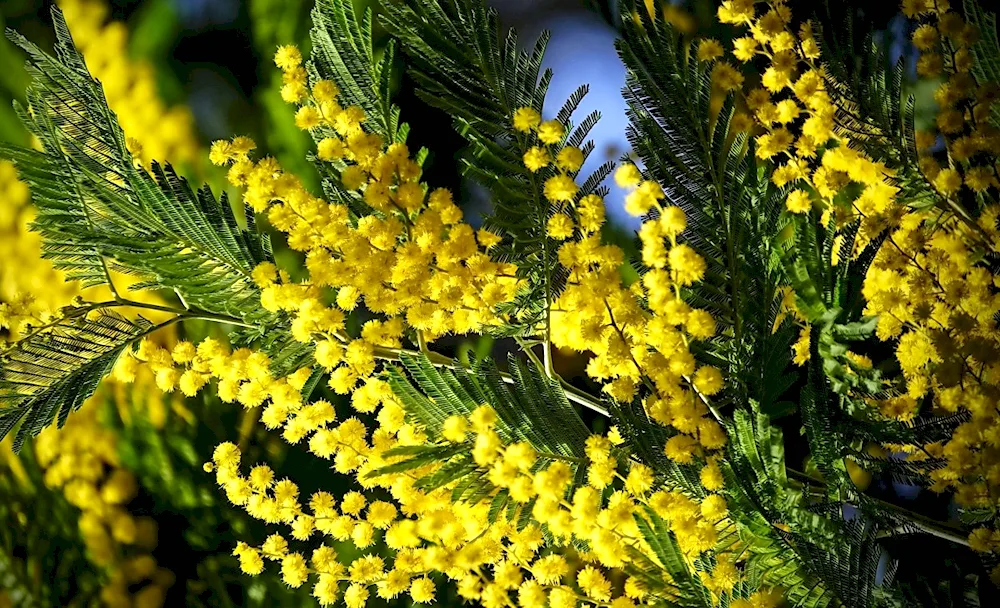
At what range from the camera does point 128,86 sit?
987 mm

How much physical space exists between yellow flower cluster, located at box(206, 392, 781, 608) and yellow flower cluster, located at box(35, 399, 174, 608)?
0.34 m

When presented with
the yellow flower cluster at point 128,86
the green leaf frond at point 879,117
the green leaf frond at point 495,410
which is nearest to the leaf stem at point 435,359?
the green leaf frond at point 495,410

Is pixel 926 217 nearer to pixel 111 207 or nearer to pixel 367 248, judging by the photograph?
pixel 367 248

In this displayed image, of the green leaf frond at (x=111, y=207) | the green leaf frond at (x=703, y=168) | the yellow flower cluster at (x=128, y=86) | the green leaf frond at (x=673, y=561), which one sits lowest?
the green leaf frond at (x=673, y=561)

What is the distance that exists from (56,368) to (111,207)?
0.12 m

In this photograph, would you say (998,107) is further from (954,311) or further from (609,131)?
(609,131)

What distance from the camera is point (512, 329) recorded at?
0.62m

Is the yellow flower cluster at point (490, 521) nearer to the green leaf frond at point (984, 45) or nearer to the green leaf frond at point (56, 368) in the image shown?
the green leaf frond at point (56, 368)

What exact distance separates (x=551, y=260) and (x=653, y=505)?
0.18 meters

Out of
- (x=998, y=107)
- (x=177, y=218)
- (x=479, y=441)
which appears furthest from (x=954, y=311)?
(x=177, y=218)

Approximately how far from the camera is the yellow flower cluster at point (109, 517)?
0.88 metres

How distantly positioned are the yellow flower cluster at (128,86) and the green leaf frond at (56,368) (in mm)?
395

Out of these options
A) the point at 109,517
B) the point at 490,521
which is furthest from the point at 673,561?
the point at 109,517

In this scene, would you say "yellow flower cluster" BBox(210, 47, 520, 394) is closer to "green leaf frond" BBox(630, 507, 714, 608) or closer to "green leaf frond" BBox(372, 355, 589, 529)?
"green leaf frond" BBox(372, 355, 589, 529)
